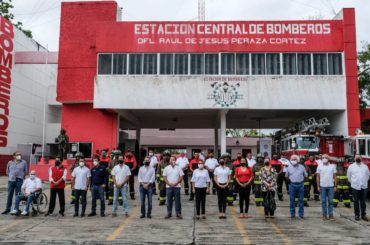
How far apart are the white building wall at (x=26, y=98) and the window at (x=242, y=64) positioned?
14.0 meters

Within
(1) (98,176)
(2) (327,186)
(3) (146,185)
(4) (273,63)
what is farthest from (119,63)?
(2) (327,186)

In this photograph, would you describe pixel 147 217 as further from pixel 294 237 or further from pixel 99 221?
pixel 294 237

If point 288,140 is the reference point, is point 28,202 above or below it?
below

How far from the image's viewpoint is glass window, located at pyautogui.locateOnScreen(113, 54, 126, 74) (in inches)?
950

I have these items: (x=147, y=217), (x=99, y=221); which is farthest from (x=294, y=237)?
(x=99, y=221)

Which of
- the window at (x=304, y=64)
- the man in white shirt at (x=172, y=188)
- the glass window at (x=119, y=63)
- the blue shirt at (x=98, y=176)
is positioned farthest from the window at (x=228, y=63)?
the blue shirt at (x=98, y=176)

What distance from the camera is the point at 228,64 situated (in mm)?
23922

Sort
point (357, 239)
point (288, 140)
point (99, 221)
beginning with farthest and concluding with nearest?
point (288, 140) < point (99, 221) < point (357, 239)

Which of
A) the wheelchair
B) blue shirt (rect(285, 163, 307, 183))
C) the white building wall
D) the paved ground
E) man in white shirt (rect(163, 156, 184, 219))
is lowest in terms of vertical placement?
the paved ground

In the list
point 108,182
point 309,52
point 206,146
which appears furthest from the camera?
point 206,146

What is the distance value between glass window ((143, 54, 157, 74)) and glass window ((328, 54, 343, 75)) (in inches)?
419

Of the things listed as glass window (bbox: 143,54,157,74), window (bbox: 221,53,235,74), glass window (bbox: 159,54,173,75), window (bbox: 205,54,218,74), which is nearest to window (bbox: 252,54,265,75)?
window (bbox: 221,53,235,74)

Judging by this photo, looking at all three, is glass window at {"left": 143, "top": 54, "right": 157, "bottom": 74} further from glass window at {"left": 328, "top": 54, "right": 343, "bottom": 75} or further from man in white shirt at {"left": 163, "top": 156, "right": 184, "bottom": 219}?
man in white shirt at {"left": 163, "top": 156, "right": 184, "bottom": 219}

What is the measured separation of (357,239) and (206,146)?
122ft
